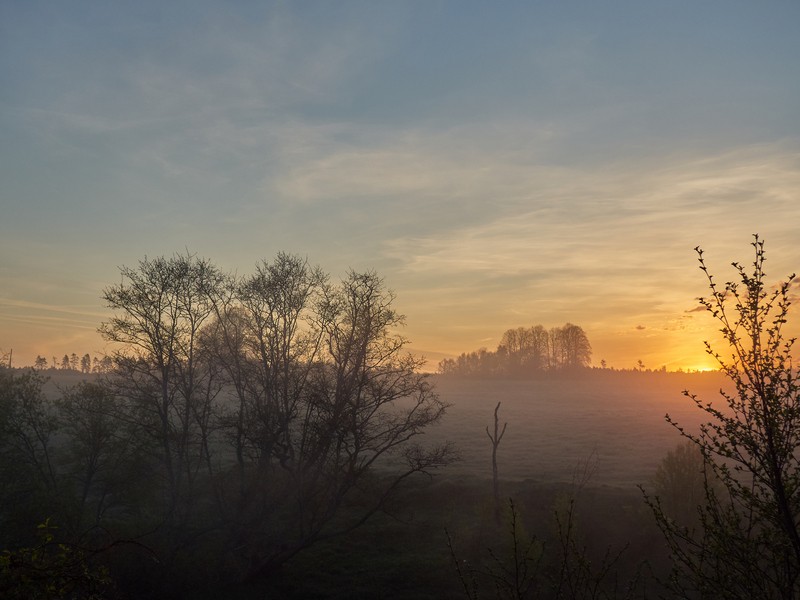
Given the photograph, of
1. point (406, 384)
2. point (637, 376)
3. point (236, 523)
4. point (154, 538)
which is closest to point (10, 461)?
point (154, 538)

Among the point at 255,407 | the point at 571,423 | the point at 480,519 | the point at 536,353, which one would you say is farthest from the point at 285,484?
the point at 536,353

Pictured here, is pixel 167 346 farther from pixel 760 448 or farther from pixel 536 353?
pixel 536 353

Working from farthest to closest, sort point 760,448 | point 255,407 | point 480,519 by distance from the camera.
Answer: point 480,519 → point 255,407 → point 760,448

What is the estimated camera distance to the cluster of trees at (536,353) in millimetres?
148125

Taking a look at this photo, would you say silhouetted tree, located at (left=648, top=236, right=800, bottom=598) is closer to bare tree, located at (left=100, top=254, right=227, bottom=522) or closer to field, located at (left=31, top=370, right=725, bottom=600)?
field, located at (left=31, top=370, right=725, bottom=600)

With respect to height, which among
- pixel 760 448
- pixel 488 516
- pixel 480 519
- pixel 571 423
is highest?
pixel 760 448

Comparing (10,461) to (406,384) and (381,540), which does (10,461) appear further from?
(406,384)

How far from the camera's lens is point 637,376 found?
150625 mm

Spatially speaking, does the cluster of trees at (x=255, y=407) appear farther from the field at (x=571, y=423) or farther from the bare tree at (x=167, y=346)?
the field at (x=571, y=423)

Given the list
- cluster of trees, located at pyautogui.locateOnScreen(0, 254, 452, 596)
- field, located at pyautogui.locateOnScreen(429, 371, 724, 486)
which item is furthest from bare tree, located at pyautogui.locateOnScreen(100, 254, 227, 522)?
field, located at pyautogui.locateOnScreen(429, 371, 724, 486)

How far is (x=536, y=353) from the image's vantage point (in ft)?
500

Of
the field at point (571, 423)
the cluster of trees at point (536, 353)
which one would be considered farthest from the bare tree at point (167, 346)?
the cluster of trees at point (536, 353)

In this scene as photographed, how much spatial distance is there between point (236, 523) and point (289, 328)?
10.4 meters

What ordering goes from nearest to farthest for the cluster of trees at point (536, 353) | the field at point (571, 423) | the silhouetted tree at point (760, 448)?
the silhouetted tree at point (760, 448)
the field at point (571, 423)
the cluster of trees at point (536, 353)
